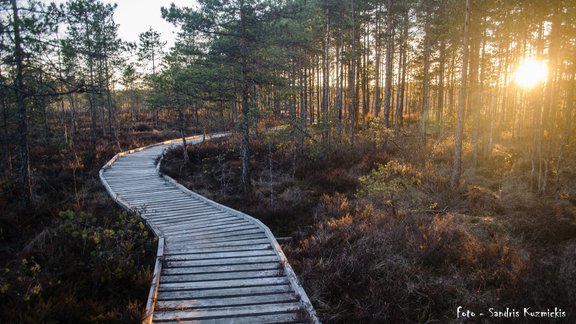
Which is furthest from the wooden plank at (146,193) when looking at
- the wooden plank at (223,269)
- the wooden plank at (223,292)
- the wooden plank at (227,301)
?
the wooden plank at (227,301)

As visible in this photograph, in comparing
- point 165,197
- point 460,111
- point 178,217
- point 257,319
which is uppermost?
point 460,111

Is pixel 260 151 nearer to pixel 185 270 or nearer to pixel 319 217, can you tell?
pixel 319 217

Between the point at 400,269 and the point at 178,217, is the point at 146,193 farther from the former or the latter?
the point at 400,269

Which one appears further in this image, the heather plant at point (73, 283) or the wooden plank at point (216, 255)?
the wooden plank at point (216, 255)

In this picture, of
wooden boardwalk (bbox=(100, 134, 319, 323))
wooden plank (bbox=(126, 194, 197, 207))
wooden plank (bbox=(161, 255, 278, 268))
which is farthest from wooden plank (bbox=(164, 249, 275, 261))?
wooden plank (bbox=(126, 194, 197, 207))

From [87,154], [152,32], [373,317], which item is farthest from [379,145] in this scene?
[152,32]

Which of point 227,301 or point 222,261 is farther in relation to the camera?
point 222,261

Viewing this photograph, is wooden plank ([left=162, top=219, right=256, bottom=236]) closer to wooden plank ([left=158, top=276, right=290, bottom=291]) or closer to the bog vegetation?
the bog vegetation

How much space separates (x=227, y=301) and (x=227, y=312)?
325mm

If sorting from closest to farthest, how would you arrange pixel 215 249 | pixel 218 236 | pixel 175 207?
pixel 215 249, pixel 218 236, pixel 175 207

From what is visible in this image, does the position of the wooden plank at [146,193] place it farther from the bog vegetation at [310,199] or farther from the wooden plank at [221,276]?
the wooden plank at [221,276]

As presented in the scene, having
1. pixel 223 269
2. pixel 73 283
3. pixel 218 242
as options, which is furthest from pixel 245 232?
pixel 73 283

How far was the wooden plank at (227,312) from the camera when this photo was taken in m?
5.04

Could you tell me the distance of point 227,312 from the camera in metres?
5.19
